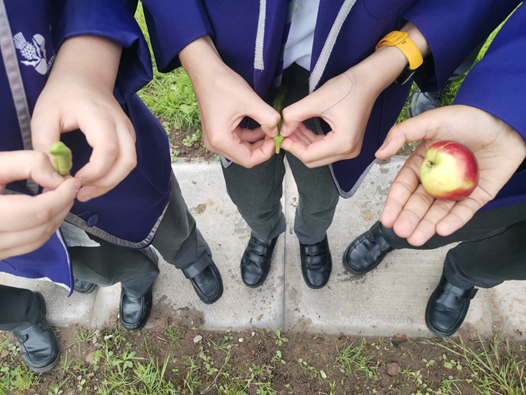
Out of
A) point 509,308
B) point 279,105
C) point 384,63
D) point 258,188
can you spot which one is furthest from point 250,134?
point 509,308

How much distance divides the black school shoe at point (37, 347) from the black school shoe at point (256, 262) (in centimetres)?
143

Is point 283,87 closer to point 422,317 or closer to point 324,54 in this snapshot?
point 324,54

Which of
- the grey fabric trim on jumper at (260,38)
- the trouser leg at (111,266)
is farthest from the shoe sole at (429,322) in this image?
the grey fabric trim on jumper at (260,38)

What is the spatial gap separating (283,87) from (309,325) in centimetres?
166

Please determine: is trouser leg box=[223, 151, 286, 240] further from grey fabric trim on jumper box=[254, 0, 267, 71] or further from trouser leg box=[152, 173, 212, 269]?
grey fabric trim on jumper box=[254, 0, 267, 71]

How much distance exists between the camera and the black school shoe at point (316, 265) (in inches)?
95.3

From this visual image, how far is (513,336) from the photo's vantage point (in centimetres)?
228

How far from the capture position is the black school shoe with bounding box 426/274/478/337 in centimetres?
224

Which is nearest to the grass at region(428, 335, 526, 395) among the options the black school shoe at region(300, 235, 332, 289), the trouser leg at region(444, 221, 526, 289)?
the trouser leg at region(444, 221, 526, 289)

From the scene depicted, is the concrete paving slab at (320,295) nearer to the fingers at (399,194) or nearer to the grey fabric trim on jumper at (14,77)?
the fingers at (399,194)

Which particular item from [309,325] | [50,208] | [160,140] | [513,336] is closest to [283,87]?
[160,140]

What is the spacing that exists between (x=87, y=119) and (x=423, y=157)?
1.41 metres

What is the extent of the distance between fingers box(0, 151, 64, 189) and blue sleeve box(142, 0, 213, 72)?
663mm

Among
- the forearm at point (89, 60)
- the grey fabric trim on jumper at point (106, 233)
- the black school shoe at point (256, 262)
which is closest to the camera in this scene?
the forearm at point (89, 60)
